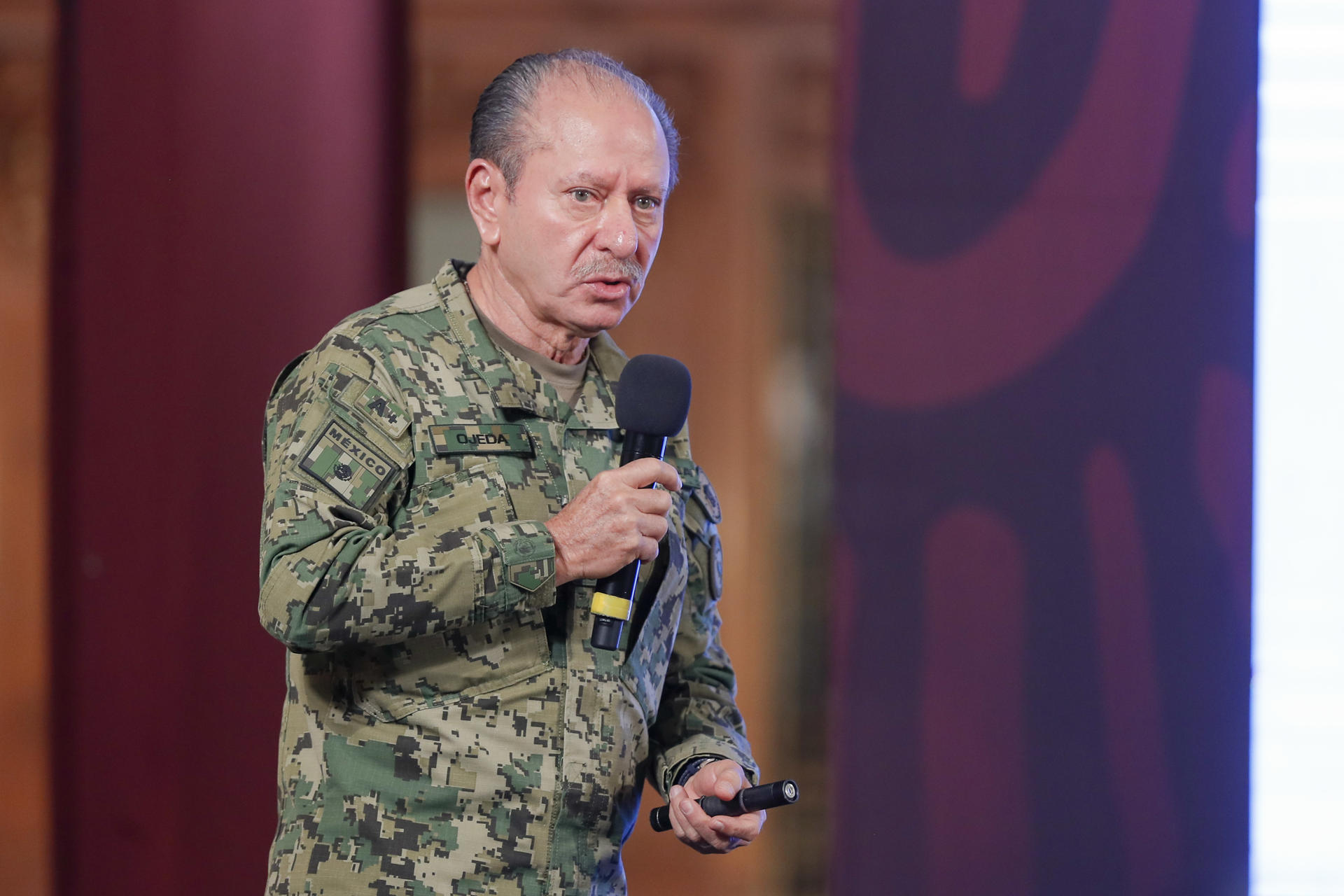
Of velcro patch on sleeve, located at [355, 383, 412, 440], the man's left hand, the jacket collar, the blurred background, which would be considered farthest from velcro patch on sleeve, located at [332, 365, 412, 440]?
the blurred background

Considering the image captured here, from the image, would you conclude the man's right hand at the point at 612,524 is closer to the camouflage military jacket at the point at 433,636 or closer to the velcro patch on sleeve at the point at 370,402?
the camouflage military jacket at the point at 433,636

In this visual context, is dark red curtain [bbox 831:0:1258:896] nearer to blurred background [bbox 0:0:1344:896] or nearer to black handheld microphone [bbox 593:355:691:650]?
blurred background [bbox 0:0:1344:896]

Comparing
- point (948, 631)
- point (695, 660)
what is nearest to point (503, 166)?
point (695, 660)

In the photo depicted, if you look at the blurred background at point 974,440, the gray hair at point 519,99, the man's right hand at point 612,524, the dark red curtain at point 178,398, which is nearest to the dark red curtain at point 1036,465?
the blurred background at point 974,440

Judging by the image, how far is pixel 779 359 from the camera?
421cm

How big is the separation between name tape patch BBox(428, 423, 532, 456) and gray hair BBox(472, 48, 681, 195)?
299 mm

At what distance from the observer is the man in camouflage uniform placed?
123cm

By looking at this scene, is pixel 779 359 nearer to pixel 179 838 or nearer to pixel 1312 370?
pixel 1312 370

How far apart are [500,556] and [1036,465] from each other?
148cm

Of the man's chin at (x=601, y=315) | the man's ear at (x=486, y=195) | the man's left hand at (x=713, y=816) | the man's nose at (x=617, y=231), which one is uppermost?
the man's ear at (x=486, y=195)

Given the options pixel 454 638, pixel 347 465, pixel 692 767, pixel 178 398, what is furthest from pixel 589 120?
pixel 178 398

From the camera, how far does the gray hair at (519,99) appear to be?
148 cm

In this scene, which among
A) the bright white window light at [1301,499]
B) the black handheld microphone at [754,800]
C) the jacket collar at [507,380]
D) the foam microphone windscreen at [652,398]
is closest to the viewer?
the black handheld microphone at [754,800]

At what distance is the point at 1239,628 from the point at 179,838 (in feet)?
6.90
